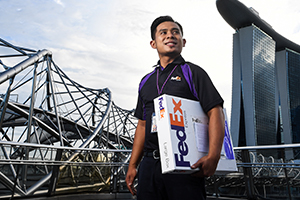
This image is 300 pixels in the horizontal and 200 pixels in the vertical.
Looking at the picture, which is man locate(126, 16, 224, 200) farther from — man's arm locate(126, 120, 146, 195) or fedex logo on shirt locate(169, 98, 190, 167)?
fedex logo on shirt locate(169, 98, 190, 167)

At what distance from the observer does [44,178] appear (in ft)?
20.5

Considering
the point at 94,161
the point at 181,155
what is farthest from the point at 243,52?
the point at 181,155

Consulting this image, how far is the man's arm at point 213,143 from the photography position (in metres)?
1.57

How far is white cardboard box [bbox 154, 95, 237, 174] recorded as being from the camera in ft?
4.91

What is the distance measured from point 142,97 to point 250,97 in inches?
3086

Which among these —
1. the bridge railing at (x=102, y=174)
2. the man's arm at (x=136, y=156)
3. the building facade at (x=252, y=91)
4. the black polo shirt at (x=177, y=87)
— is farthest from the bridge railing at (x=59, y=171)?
the building facade at (x=252, y=91)

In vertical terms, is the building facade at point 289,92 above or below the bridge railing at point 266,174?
above

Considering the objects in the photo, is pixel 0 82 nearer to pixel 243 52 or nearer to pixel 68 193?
pixel 68 193

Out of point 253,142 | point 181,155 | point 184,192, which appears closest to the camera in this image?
point 181,155

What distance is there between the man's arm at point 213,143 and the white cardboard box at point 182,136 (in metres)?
0.04

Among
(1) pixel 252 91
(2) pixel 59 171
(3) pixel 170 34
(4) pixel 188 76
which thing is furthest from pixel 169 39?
(1) pixel 252 91

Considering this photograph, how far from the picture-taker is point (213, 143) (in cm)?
163

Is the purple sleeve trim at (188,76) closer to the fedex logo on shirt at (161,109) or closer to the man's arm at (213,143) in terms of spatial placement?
the man's arm at (213,143)

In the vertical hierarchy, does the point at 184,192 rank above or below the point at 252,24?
below
